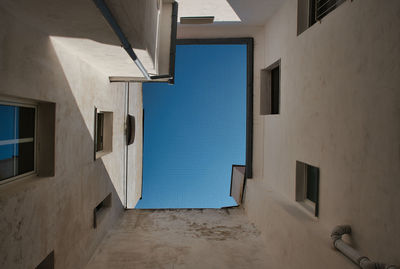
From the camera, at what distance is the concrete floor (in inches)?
200

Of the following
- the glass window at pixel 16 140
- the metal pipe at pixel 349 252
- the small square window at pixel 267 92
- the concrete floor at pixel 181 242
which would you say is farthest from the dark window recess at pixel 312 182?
the glass window at pixel 16 140

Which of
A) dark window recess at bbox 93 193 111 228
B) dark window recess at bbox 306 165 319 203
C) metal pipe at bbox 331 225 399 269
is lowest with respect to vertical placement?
dark window recess at bbox 93 193 111 228

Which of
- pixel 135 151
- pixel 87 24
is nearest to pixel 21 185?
pixel 87 24

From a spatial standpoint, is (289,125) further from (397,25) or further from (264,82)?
(397,25)

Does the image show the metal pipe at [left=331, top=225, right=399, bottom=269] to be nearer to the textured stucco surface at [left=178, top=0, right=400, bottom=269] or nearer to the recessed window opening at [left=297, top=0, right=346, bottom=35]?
the textured stucco surface at [left=178, top=0, right=400, bottom=269]

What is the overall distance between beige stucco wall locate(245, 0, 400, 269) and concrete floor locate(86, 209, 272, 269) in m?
0.54

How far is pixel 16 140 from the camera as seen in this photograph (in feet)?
9.41

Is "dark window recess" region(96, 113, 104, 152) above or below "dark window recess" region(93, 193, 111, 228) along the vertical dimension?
above

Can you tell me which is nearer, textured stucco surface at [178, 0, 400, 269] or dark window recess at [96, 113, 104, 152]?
textured stucco surface at [178, 0, 400, 269]

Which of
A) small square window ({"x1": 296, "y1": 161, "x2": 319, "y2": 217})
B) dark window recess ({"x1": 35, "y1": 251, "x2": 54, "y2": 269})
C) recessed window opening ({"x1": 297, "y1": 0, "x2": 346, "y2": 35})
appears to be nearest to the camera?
dark window recess ({"x1": 35, "y1": 251, "x2": 54, "y2": 269})

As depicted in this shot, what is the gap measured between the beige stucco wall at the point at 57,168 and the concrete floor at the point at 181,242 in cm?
51

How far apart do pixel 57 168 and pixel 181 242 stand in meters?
3.23

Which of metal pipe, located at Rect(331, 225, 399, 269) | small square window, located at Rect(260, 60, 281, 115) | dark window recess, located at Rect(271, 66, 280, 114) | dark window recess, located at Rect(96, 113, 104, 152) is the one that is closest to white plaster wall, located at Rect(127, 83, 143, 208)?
dark window recess, located at Rect(96, 113, 104, 152)

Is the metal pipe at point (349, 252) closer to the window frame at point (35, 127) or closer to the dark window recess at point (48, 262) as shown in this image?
the dark window recess at point (48, 262)
